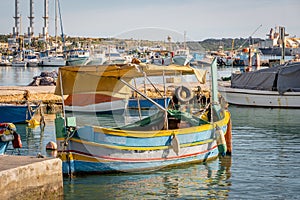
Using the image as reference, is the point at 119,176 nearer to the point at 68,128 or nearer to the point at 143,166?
the point at 143,166

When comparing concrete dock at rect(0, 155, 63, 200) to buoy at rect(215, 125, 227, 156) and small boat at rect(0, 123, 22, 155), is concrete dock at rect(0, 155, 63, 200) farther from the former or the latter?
buoy at rect(215, 125, 227, 156)

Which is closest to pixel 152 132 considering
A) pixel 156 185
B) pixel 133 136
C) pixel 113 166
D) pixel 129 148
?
pixel 133 136

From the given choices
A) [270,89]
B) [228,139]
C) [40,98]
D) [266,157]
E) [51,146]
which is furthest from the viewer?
[270,89]

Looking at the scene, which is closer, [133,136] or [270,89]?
[133,136]

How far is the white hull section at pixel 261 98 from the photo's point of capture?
124ft

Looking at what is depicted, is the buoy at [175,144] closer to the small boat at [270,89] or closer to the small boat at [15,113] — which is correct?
the small boat at [15,113]

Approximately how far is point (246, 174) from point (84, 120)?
1468 cm

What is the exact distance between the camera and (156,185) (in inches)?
621

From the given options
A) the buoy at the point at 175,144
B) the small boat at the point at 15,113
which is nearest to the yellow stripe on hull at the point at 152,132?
the buoy at the point at 175,144

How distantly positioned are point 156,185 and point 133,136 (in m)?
1.48

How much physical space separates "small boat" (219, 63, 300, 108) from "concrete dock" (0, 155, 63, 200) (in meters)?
26.9

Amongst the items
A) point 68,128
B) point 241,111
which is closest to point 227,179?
point 68,128

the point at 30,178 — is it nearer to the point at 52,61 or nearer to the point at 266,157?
the point at 266,157

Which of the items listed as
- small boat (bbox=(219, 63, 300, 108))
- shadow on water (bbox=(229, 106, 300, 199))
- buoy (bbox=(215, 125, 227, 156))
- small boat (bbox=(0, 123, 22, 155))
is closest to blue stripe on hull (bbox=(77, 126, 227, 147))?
buoy (bbox=(215, 125, 227, 156))
